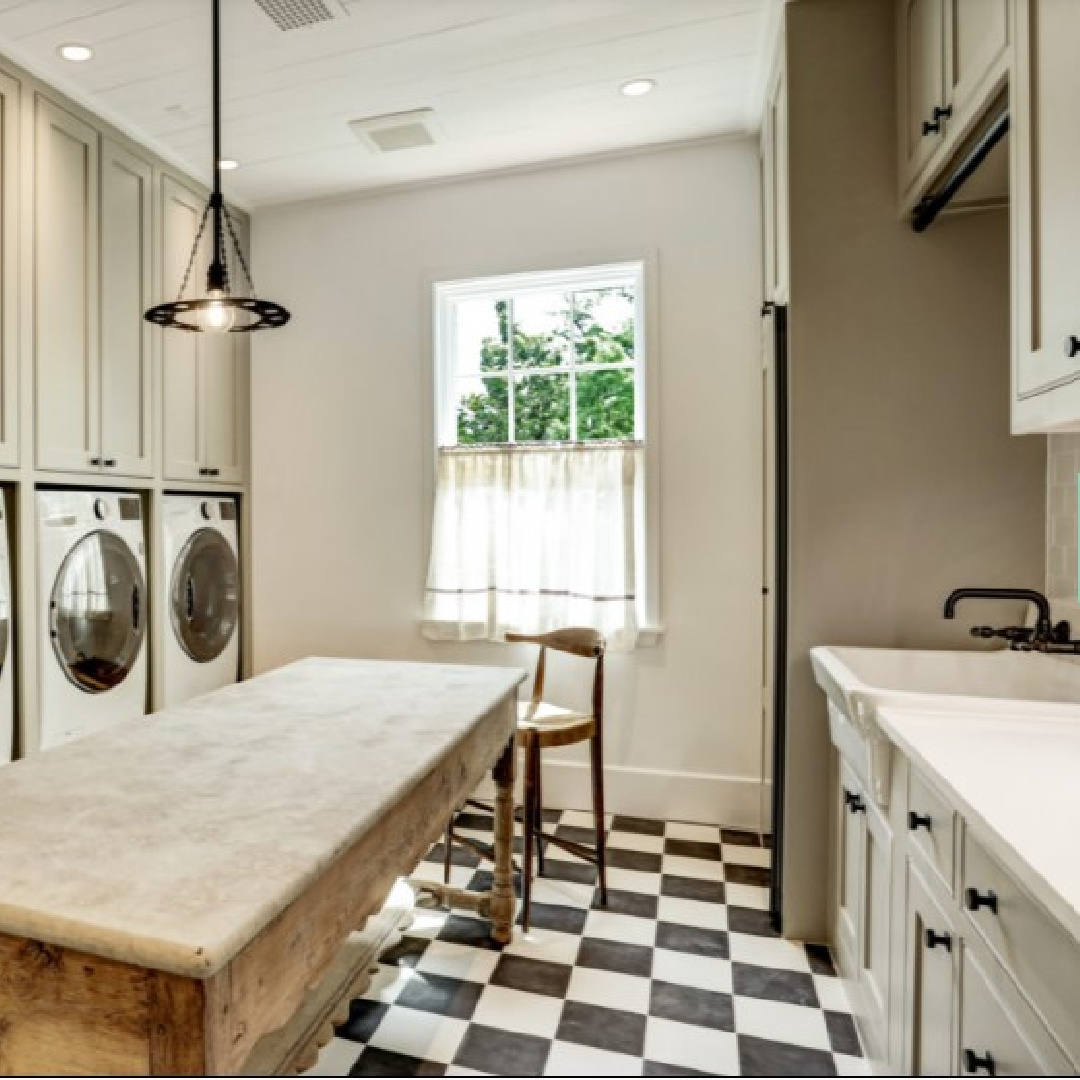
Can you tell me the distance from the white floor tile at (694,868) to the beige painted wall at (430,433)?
0.33 metres

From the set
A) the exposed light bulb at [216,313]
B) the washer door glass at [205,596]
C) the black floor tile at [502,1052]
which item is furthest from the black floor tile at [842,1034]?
the washer door glass at [205,596]

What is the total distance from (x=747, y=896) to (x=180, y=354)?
323 centimetres

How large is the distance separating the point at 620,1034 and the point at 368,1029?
64 centimetres

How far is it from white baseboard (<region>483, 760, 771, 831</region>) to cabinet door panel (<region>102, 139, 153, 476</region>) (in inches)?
87.5

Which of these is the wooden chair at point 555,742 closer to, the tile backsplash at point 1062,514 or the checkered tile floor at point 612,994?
the checkered tile floor at point 612,994

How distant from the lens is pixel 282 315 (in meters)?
1.78

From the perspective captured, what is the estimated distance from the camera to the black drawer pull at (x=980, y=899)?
35.7 inches

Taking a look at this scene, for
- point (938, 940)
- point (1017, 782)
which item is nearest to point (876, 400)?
point (1017, 782)

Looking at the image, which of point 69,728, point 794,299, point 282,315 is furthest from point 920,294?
point 69,728

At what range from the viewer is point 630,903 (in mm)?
2355

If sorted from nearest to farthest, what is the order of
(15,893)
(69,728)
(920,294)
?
(15,893), (920,294), (69,728)

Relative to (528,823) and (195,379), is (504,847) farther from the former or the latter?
(195,379)

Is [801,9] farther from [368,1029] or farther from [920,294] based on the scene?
[368,1029]

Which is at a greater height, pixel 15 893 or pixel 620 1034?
pixel 15 893
